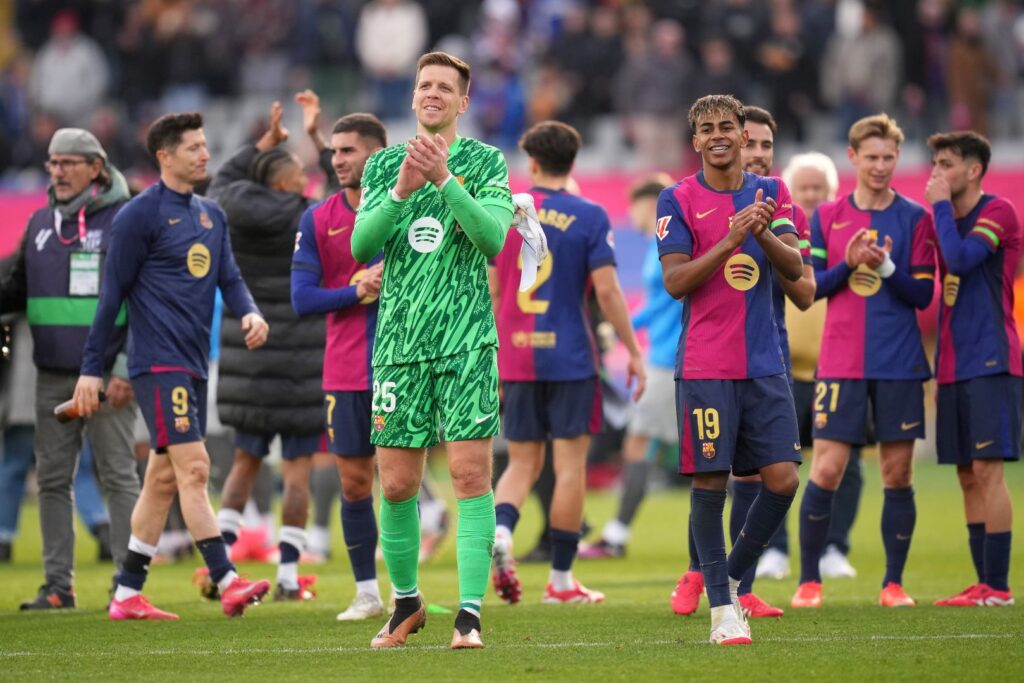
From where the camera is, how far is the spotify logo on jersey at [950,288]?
922 centimetres

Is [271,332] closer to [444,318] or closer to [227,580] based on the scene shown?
[227,580]

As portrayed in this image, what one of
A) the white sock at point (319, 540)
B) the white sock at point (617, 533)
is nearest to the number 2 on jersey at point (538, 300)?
the white sock at point (617, 533)

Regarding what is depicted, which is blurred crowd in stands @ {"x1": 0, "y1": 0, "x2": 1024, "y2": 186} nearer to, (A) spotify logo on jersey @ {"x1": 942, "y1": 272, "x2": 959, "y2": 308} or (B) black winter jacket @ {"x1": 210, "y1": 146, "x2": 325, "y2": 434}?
(B) black winter jacket @ {"x1": 210, "y1": 146, "x2": 325, "y2": 434}

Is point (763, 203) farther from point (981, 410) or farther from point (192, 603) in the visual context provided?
point (192, 603)

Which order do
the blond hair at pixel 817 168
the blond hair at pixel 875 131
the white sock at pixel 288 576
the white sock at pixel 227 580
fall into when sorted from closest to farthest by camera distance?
1. the white sock at pixel 227 580
2. the blond hair at pixel 875 131
3. the white sock at pixel 288 576
4. the blond hair at pixel 817 168

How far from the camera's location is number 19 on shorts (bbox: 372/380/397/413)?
7.07 meters

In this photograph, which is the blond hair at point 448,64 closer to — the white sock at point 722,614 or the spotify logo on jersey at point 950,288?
the white sock at point 722,614

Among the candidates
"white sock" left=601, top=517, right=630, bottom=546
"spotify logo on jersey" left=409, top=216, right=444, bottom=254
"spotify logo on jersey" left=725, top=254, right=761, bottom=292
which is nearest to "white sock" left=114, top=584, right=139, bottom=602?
"spotify logo on jersey" left=409, top=216, right=444, bottom=254

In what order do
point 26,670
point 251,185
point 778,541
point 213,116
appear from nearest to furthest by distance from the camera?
point 26,670, point 251,185, point 778,541, point 213,116

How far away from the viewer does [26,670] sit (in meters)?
6.77

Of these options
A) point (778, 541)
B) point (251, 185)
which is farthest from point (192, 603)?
point (778, 541)

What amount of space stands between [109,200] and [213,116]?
16.7 meters

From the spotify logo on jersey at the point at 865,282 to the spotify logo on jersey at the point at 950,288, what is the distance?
374mm

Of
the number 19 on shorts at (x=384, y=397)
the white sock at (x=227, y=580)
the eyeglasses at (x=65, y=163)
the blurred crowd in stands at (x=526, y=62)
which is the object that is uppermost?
the blurred crowd in stands at (x=526, y=62)
